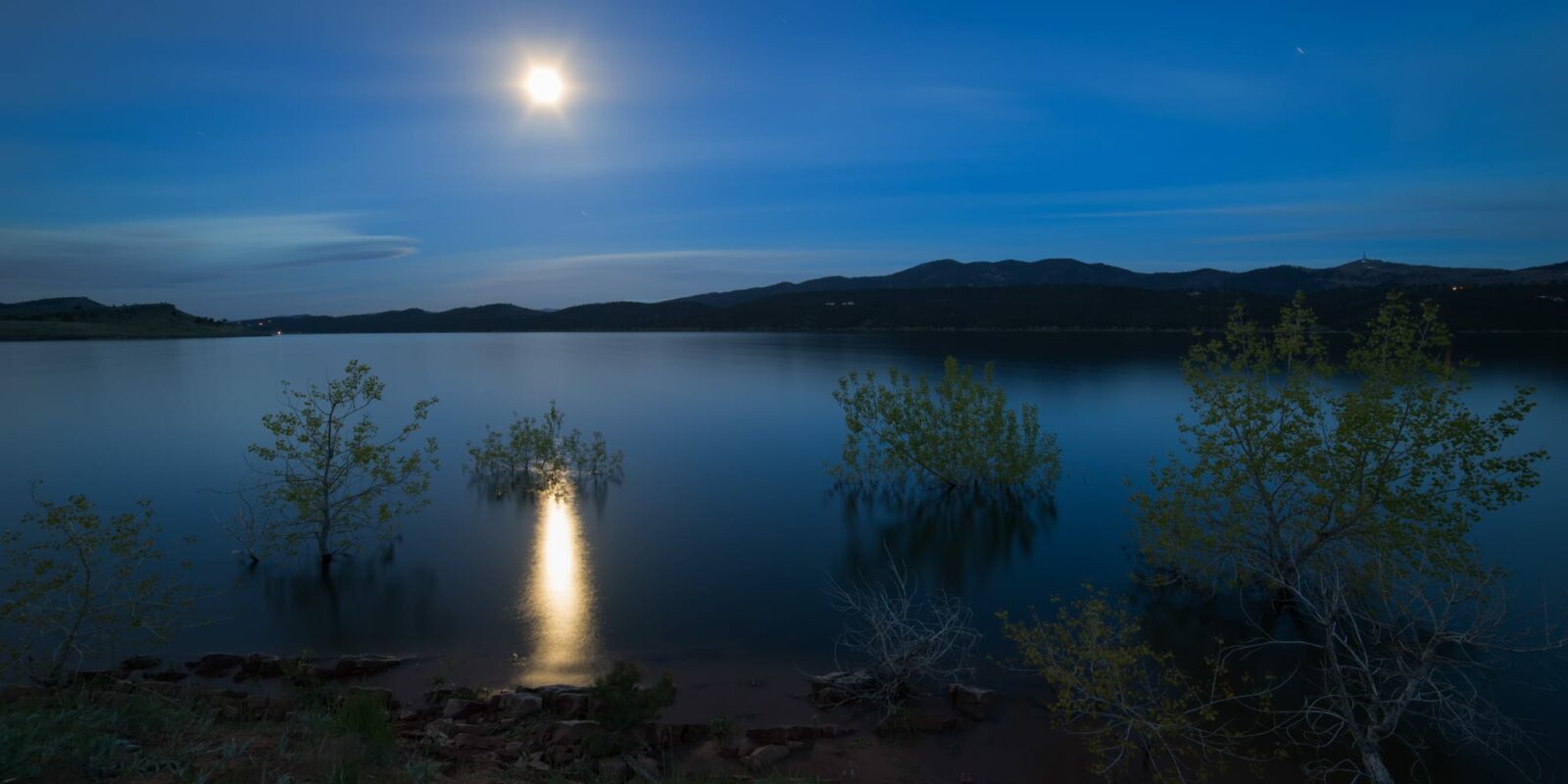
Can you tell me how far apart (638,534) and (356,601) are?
5916mm

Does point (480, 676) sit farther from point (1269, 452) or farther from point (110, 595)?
point (1269, 452)

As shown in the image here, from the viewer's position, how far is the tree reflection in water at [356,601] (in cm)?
1222

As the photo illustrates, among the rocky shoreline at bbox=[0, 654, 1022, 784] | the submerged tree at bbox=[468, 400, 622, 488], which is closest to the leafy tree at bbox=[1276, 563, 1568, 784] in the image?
the rocky shoreline at bbox=[0, 654, 1022, 784]

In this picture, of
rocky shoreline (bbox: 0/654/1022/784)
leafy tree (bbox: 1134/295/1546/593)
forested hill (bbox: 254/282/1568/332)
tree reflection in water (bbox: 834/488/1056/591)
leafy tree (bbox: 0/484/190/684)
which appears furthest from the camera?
forested hill (bbox: 254/282/1568/332)

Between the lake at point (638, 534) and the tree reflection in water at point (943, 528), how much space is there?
0.09 meters

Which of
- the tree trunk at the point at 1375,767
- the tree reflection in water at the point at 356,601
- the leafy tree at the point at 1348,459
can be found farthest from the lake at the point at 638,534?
the tree trunk at the point at 1375,767

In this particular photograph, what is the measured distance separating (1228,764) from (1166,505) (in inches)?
197

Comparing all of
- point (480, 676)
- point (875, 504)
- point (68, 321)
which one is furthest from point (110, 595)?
point (68, 321)

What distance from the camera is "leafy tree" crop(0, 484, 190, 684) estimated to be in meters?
9.10

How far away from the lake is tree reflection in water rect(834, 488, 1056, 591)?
0.09 metres

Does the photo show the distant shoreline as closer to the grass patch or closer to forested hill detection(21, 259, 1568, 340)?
forested hill detection(21, 259, 1568, 340)

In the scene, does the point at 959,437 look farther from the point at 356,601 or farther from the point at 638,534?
the point at 356,601

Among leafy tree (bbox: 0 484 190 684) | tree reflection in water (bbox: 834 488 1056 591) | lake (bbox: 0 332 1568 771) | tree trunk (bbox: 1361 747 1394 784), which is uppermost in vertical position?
leafy tree (bbox: 0 484 190 684)

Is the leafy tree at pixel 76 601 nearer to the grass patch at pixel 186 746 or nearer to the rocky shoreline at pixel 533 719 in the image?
the rocky shoreline at pixel 533 719
